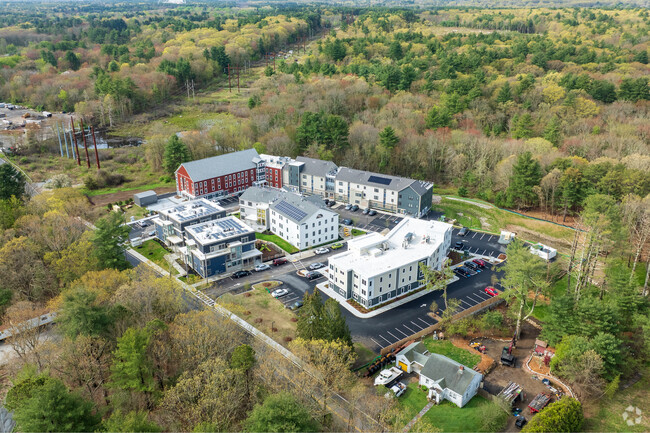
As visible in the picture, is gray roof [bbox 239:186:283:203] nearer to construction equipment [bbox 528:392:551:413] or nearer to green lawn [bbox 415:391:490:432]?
green lawn [bbox 415:391:490:432]

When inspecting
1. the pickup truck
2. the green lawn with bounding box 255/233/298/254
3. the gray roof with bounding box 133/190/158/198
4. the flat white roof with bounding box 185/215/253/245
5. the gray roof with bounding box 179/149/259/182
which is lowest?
the pickup truck

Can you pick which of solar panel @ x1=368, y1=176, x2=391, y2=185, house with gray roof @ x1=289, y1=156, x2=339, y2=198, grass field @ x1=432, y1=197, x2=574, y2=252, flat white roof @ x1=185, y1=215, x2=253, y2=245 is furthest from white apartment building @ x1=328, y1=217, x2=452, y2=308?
house with gray roof @ x1=289, y1=156, x2=339, y2=198

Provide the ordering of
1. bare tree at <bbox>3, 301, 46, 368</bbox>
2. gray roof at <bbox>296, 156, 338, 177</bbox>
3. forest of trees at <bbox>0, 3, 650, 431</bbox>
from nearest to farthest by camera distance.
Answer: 1. forest of trees at <bbox>0, 3, 650, 431</bbox>
2. bare tree at <bbox>3, 301, 46, 368</bbox>
3. gray roof at <bbox>296, 156, 338, 177</bbox>

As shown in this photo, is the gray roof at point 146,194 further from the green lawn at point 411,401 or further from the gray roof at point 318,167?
the green lawn at point 411,401

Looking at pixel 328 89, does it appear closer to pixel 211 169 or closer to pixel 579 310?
pixel 211 169

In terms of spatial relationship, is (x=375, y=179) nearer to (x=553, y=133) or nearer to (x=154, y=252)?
(x=553, y=133)

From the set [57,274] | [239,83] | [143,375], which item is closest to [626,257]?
[143,375]

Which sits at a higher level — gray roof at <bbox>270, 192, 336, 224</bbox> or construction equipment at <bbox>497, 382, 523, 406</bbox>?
gray roof at <bbox>270, 192, 336, 224</bbox>
